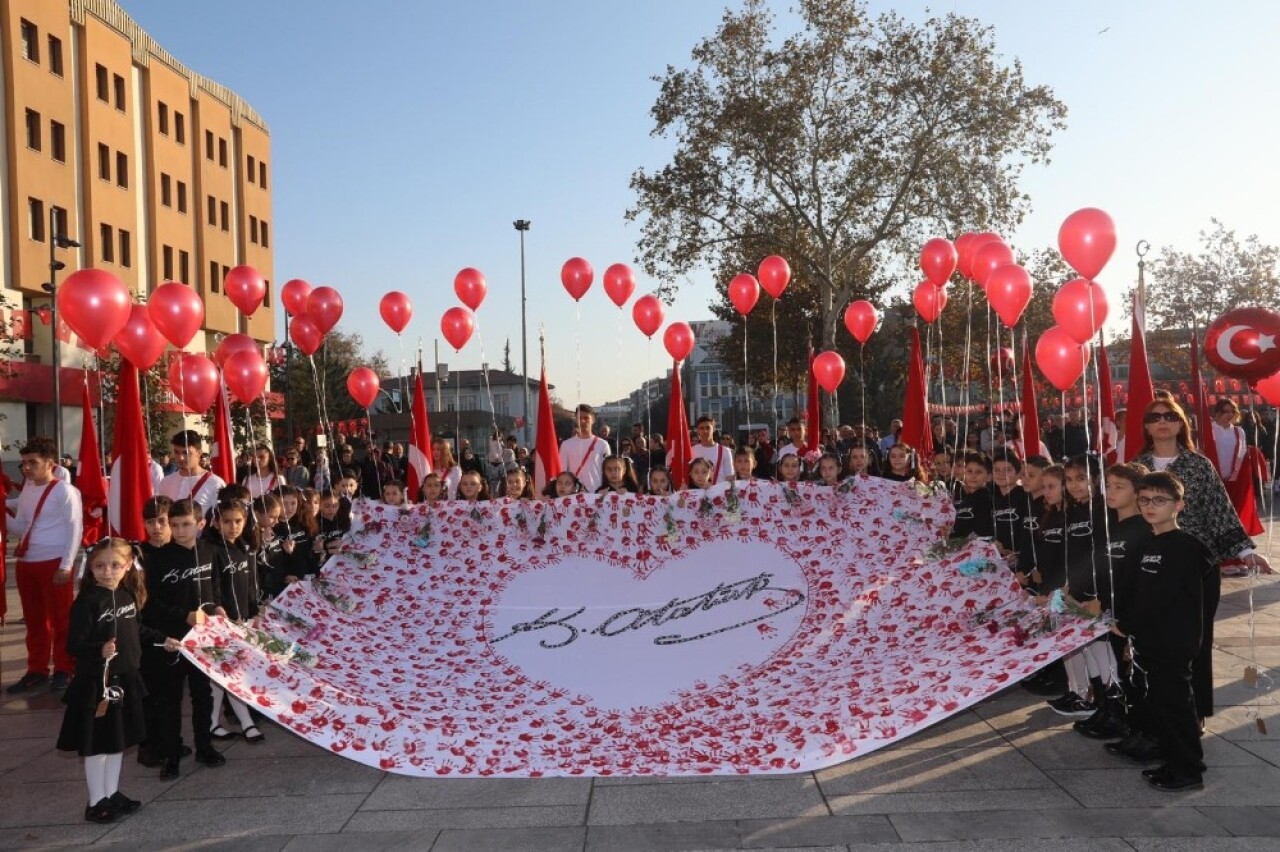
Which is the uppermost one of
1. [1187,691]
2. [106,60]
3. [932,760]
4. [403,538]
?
[106,60]

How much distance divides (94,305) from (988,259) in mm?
7828

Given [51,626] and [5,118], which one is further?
[5,118]

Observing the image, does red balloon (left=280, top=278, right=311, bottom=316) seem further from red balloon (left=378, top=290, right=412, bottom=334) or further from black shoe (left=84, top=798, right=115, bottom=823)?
black shoe (left=84, top=798, right=115, bottom=823)

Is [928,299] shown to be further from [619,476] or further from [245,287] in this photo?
[245,287]

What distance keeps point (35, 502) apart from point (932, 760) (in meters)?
6.43

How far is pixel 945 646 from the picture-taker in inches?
239

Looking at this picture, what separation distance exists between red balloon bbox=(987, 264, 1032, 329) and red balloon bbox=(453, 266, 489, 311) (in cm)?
645

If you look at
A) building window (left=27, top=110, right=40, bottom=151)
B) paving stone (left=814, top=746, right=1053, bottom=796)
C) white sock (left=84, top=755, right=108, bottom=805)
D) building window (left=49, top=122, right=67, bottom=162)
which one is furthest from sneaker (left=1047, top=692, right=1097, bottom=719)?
building window (left=49, top=122, right=67, bottom=162)

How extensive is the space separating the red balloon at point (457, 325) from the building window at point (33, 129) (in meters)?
20.5

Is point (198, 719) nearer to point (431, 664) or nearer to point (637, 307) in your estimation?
point (431, 664)

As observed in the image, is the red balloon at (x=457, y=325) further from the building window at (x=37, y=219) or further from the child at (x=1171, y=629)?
the building window at (x=37, y=219)

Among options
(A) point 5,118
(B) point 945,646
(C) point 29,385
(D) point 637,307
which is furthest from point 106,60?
(B) point 945,646

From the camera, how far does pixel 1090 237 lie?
7.10m
